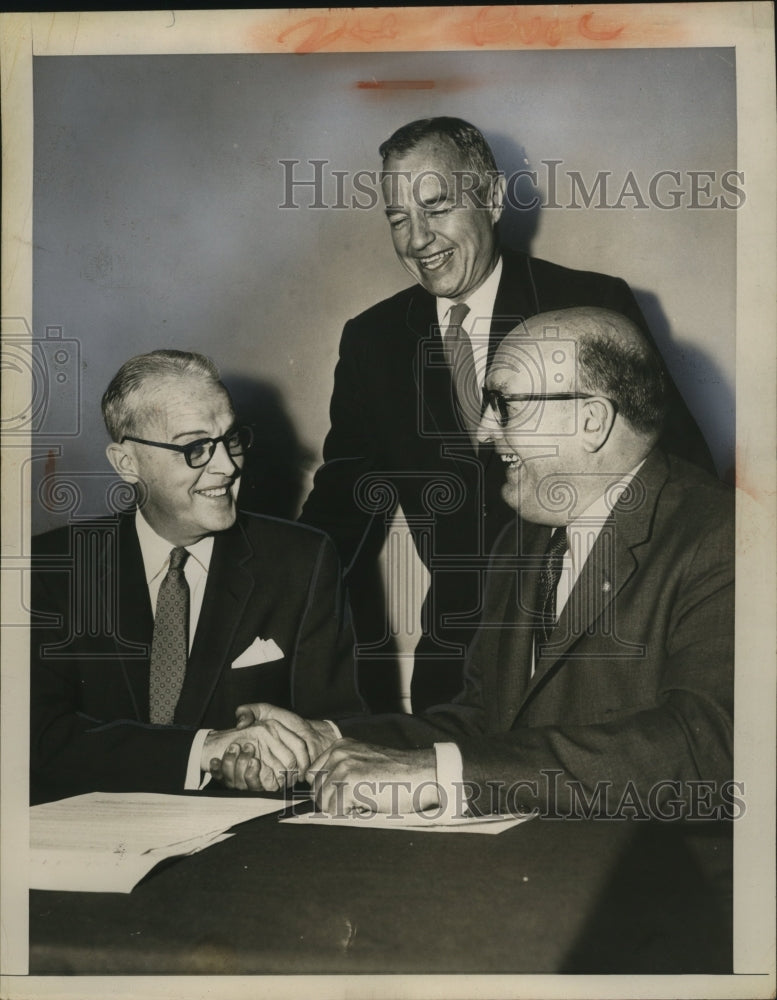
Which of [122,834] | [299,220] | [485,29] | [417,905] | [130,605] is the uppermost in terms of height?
[485,29]

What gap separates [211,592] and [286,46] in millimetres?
1621

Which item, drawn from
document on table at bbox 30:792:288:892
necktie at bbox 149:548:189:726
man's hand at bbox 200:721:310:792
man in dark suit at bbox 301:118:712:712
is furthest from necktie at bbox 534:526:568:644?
necktie at bbox 149:548:189:726

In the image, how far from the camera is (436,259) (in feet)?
10.8

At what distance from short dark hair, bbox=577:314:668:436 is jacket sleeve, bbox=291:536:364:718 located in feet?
2.97

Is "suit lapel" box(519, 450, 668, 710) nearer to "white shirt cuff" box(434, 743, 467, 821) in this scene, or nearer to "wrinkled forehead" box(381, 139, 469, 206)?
"white shirt cuff" box(434, 743, 467, 821)

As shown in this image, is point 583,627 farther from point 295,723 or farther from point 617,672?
point 295,723

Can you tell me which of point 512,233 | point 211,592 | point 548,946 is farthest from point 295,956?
point 512,233

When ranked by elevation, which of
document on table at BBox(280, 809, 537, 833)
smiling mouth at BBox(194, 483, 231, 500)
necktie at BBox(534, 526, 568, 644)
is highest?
smiling mouth at BBox(194, 483, 231, 500)

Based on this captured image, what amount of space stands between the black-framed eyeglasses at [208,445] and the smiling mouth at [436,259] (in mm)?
700

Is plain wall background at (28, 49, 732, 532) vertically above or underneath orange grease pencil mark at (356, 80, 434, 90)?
underneath

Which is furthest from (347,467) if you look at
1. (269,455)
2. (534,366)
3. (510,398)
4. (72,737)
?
(72,737)

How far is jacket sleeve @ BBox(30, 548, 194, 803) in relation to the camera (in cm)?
323

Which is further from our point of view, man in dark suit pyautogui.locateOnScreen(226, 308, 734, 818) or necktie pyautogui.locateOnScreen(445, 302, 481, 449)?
necktie pyautogui.locateOnScreen(445, 302, 481, 449)

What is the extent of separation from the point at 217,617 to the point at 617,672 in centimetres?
115
